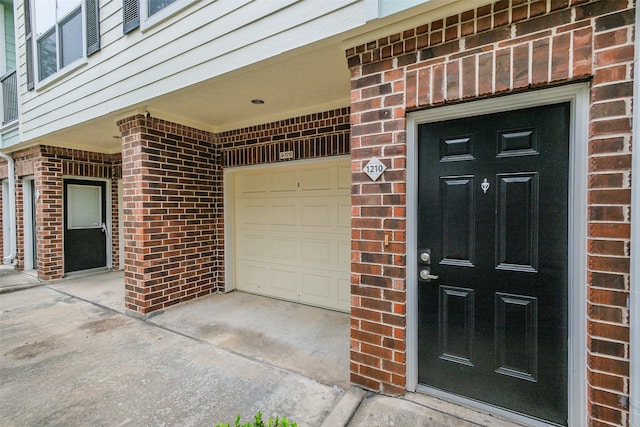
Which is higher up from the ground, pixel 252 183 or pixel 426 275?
pixel 252 183

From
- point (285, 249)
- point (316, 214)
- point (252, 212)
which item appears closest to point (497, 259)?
point (316, 214)

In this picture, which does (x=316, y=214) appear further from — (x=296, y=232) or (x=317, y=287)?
(x=317, y=287)

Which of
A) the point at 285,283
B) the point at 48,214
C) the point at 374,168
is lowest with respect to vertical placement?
the point at 285,283

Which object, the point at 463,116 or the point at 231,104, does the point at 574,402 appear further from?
the point at 231,104

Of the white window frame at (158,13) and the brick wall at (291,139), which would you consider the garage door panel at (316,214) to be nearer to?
the brick wall at (291,139)

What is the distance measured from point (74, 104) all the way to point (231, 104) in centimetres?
239

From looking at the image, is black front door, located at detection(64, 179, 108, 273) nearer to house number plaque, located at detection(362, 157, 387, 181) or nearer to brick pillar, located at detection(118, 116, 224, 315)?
brick pillar, located at detection(118, 116, 224, 315)

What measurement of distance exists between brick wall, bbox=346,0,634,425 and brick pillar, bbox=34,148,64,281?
566cm

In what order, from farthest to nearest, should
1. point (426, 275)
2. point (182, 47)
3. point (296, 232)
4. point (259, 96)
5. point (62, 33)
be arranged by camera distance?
point (62, 33), point (296, 232), point (259, 96), point (182, 47), point (426, 275)

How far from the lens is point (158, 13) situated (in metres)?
2.85

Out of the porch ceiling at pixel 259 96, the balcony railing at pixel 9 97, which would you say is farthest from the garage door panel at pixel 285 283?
the balcony railing at pixel 9 97

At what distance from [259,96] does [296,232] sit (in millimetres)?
1740

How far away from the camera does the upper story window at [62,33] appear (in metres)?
3.57

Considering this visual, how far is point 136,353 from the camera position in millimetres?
2570
